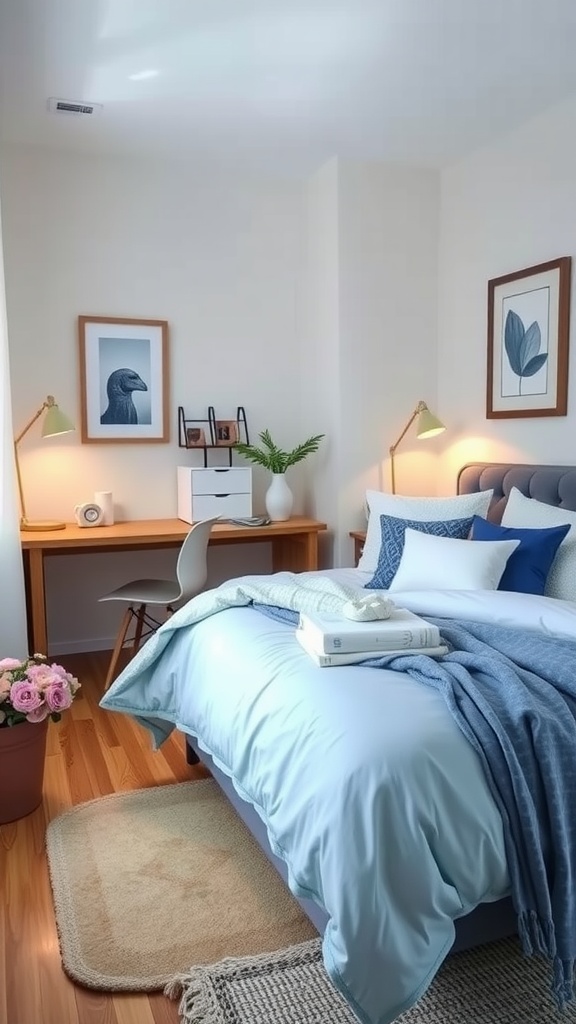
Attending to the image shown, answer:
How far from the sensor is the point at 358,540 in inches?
152

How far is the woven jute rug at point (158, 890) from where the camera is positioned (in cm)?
175

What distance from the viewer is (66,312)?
3.83 m

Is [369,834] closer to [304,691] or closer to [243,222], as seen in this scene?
[304,691]

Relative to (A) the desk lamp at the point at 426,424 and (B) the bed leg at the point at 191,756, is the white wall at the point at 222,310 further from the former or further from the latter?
(B) the bed leg at the point at 191,756

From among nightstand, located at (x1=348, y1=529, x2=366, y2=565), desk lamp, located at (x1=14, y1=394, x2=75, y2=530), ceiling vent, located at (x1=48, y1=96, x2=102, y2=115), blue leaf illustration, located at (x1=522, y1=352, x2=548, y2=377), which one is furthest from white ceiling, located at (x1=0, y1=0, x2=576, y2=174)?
nightstand, located at (x1=348, y1=529, x2=366, y2=565)

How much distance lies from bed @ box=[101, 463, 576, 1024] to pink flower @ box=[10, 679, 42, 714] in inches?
23.5

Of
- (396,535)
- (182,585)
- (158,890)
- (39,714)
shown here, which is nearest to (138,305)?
(182,585)

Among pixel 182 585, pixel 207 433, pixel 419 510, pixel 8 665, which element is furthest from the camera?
pixel 207 433

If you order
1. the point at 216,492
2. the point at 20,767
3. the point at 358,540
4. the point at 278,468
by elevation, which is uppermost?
the point at 278,468

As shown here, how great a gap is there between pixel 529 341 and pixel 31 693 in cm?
260

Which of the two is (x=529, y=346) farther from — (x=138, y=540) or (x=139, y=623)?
(x=139, y=623)

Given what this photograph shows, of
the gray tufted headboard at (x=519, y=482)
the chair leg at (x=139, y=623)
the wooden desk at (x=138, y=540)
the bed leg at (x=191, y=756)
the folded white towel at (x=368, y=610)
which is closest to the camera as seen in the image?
the folded white towel at (x=368, y=610)

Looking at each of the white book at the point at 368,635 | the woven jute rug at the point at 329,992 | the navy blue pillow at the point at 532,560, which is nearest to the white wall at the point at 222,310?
the navy blue pillow at the point at 532,560

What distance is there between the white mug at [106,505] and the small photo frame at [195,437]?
536 mm
